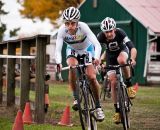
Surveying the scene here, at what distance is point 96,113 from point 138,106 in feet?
23.5

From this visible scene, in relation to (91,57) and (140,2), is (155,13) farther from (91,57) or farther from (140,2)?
(91,57)

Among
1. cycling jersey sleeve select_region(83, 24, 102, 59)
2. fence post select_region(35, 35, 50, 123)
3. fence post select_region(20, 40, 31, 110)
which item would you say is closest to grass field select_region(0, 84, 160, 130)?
fence post select_region(35, 35, 50, 123)

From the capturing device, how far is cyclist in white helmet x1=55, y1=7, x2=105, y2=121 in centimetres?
1054

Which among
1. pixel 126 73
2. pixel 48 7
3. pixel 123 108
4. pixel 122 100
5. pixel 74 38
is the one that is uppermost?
pixel 48 7

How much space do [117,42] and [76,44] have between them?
5.52ft

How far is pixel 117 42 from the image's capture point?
12.5 meters

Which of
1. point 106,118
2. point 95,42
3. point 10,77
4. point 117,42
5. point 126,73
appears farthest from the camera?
point 10,77

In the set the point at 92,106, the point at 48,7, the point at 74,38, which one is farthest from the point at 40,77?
the point at 48,7

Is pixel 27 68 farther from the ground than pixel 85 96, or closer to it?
farther from the ground

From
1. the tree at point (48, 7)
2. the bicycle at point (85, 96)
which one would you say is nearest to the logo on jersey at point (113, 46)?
the bicycle at point (85, 96)

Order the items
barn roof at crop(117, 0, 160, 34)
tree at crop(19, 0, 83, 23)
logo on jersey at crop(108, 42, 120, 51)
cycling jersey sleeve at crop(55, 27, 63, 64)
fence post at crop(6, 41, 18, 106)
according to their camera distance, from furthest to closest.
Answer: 1. tree at crop(19, 0, 83, 23)
2. barn roof at crop(117, 0, 160, 34)
3. fence post at crop(6, 41, 18, 106)
4. logo on jersey at crop(108, 42, 120, 51)
5. cycling jersey sleeve at crop(55, 27, 63, 64)

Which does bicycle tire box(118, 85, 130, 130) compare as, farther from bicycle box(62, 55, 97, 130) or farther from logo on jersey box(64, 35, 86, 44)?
logo on jersey box(64, 35, 86, 44)

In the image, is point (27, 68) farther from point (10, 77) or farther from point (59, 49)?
point (59, 49)

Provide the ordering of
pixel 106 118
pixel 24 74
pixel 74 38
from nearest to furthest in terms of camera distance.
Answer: pixel 74 38
pixel 106 118
pixel 24 74
